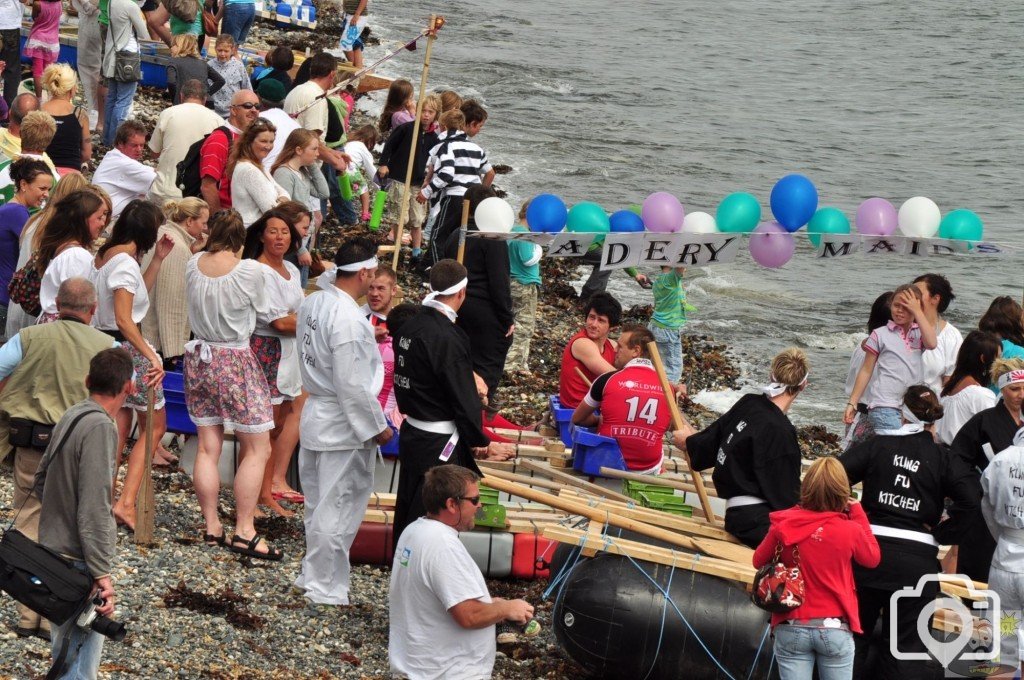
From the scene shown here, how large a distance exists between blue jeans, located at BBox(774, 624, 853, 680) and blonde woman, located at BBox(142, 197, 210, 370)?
4.58m

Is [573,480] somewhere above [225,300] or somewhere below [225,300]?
below

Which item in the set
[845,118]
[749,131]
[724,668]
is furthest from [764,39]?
[724,668]

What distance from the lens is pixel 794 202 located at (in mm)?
10844

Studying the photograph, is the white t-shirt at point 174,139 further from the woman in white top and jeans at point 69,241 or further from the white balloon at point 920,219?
the white balloon at point 920,219

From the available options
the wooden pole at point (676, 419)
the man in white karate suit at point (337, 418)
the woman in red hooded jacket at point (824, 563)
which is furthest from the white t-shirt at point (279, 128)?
the woman in red hooded jacket at point (824, 563)

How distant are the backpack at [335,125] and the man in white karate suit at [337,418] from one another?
619 centimetres

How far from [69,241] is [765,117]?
31690mm

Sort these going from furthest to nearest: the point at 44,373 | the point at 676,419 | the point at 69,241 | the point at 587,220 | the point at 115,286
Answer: the point at 587,220
the point at 676,419
the point at 69,241
the point at 115,286
the point at 44,373

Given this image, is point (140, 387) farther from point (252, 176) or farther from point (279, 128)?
point (279, 128)

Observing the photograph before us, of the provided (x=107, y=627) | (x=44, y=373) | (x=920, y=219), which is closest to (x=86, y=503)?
(x=107, y=627)

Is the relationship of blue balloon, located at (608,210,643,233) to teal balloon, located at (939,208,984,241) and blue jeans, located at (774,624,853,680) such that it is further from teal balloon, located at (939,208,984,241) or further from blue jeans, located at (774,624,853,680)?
blue jeans, located at (774,624,853,680)

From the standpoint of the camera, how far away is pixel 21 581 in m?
5.65

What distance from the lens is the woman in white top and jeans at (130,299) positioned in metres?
8.09

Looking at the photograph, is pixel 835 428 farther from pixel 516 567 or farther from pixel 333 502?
pixel 333 502
